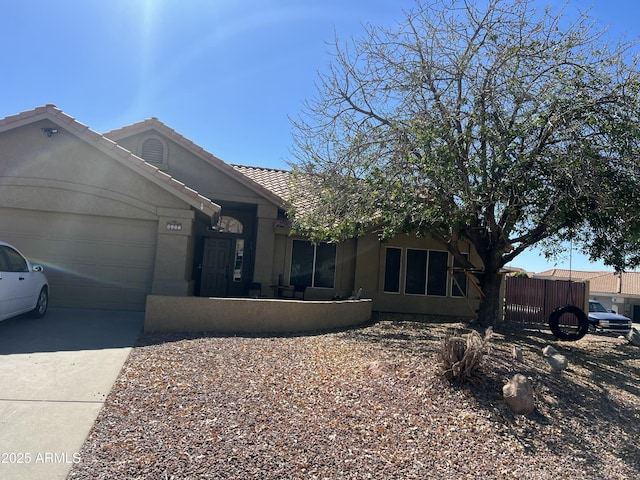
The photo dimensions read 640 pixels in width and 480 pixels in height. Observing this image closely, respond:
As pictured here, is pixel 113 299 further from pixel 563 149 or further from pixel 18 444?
pixel 563 149

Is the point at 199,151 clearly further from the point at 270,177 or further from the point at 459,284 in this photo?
the point at 459,284

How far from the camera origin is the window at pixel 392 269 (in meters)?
15.5

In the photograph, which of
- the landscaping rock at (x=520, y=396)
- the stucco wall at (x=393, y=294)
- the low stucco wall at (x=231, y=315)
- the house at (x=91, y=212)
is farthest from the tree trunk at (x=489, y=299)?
the house at (x=91, y=212)

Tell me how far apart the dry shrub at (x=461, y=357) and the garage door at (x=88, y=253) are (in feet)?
25.3

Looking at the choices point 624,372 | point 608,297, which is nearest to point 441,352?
point 624,372

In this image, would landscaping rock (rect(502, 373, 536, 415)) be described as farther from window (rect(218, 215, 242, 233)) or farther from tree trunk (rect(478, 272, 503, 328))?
window (rect(218, 215, 242, 233))

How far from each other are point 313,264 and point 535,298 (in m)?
8.33

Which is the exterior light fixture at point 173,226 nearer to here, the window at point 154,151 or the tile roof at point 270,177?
the window at point 154,151

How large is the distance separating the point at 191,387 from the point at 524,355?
5.95 m

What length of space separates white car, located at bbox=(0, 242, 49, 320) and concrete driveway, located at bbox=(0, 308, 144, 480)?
14.5 inches

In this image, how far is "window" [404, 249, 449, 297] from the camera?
1566cm

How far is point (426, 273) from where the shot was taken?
1576 centimetres

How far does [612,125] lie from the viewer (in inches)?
322

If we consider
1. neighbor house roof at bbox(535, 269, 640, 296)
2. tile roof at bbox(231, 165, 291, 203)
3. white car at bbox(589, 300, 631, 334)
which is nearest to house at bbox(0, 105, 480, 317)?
tile roof at bbox(231, 165, 291, 203)
